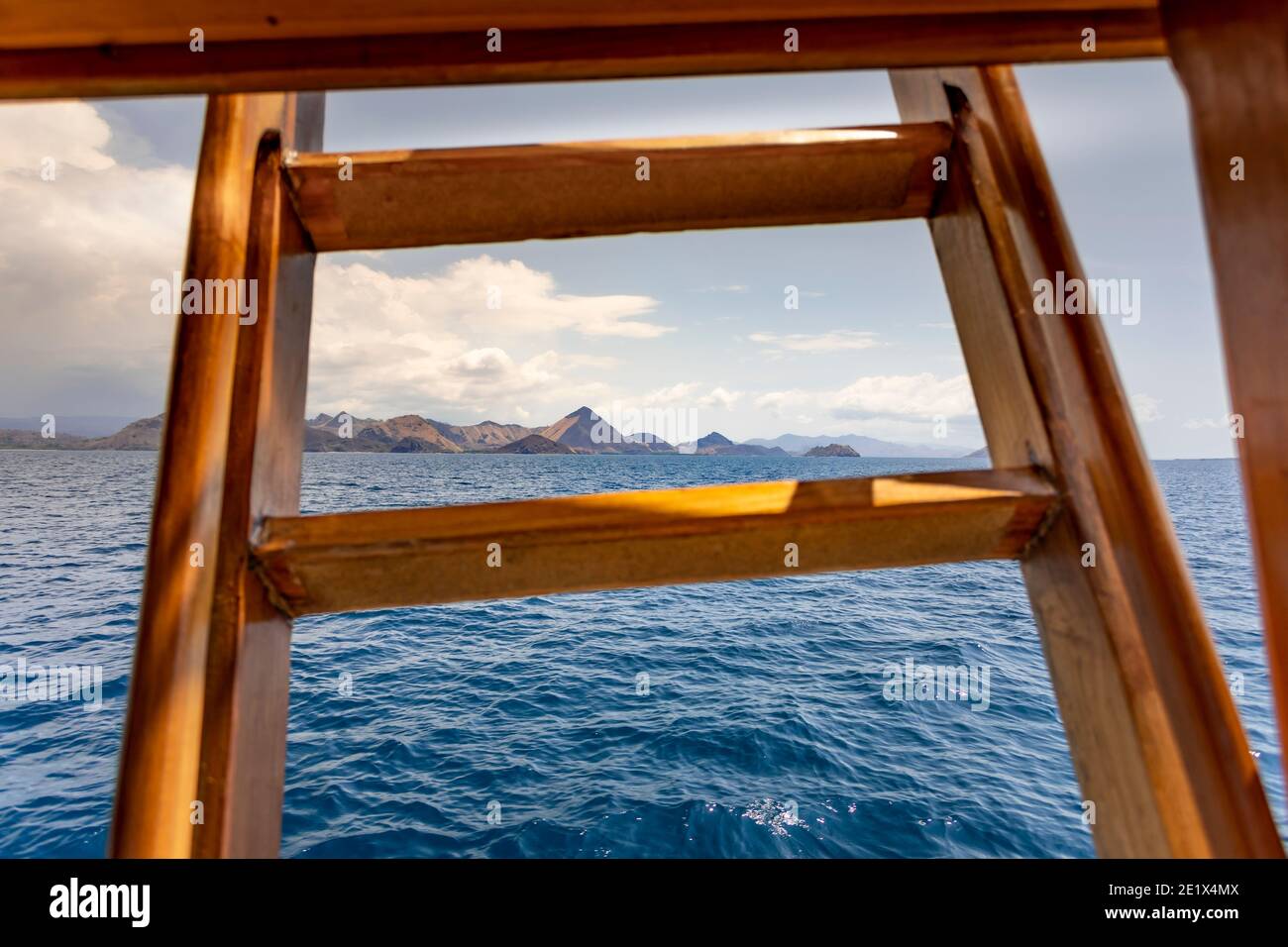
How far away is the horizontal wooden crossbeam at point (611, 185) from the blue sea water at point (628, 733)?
25.7 ft

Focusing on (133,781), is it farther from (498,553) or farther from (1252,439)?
(1252,439)

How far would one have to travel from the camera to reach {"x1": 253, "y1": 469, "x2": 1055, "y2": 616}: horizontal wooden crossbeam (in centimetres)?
126

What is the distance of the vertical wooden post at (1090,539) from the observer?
43.1 inches

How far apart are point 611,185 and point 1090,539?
1.33 metres

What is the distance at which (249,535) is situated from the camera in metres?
1.23

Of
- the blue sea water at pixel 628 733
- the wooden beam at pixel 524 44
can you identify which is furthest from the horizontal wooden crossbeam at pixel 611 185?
the blue sea water at pixel 628 733

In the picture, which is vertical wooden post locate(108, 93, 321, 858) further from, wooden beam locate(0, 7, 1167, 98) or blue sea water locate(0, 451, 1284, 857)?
blue sea water locate(0, 451, 1284, 857)

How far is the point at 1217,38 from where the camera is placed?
31.7 inches

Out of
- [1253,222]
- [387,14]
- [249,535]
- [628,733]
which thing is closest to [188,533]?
[249,535]

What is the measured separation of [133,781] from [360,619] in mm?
22260

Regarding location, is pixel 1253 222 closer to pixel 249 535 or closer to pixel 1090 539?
pixel 1090 539

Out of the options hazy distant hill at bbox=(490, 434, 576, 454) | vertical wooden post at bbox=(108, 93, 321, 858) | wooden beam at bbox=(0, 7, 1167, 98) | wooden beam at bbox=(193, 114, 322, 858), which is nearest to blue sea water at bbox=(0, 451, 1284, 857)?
wooden beam at bbox=(193, 114, 322, 858)

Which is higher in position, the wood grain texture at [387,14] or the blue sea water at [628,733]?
the wood grain texture at [387,14]

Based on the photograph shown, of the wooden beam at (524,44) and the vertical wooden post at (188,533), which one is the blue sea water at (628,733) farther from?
the wooden beam at (524,44)
